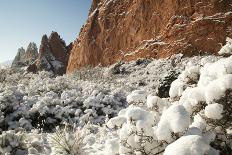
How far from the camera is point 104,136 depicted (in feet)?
29.2

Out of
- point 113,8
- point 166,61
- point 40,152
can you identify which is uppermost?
point 113,8

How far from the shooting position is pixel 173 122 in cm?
488

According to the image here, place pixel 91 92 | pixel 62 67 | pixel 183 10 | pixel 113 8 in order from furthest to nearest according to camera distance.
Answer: pixel 62 67 → pixel 113 8 → pixel 183 10 → pixel 91 92

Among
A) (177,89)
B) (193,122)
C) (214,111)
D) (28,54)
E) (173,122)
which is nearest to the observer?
(173,122)

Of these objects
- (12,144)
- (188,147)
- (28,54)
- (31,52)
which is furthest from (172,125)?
(28,54)

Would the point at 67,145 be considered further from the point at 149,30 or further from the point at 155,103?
the point at 149,30

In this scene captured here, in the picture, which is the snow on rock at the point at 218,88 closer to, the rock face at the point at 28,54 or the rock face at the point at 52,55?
the rock face at the point at 52,55

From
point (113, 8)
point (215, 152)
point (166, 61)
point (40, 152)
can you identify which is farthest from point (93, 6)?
point (215, 152)

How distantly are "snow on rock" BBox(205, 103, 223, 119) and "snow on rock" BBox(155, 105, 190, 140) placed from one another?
0.40 meters

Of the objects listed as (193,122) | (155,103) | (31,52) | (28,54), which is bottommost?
(193,122)

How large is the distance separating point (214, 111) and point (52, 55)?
86634 mm

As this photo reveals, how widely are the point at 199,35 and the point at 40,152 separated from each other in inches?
1368

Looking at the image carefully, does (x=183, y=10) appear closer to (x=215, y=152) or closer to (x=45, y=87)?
(x=45, y=87)

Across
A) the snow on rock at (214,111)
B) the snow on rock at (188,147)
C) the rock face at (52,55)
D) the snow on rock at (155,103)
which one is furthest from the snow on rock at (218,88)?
the rock face at (52,55)
